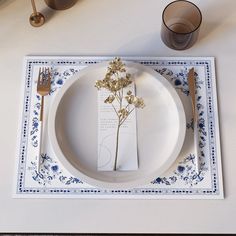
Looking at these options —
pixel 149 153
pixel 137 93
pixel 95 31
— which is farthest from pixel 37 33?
pixel 149 153

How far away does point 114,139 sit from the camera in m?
0.75

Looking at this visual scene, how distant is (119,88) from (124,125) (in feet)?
0.30

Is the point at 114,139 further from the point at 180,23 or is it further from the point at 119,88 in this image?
the point at 180,23

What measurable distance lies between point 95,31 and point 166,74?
0.21 meters

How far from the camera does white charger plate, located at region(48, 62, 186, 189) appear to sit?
2.33ft

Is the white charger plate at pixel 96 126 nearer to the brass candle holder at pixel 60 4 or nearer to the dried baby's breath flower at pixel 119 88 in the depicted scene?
the dried baby's breath flower at pixel 119 88

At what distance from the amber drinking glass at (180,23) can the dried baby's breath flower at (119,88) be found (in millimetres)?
131

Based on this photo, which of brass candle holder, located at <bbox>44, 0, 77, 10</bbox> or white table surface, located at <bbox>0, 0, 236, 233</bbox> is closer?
white table surface, located at <bbox>0, 0, 236, 233</bbox>

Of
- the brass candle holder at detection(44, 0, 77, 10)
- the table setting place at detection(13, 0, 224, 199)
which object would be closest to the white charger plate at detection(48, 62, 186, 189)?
the table setting place at detection(13, 0, 224, 199)

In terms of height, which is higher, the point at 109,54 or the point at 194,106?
the point at 109,54

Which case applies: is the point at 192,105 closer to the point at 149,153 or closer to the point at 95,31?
the point at 149,153

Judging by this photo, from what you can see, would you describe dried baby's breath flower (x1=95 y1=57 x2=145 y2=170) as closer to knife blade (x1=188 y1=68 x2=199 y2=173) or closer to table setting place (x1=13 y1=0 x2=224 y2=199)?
table setting place (x1=13 y1=0 x2=224 y2=199)

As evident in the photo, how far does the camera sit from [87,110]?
774 mm

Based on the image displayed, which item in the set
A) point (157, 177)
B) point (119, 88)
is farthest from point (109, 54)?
point (157, 177)
